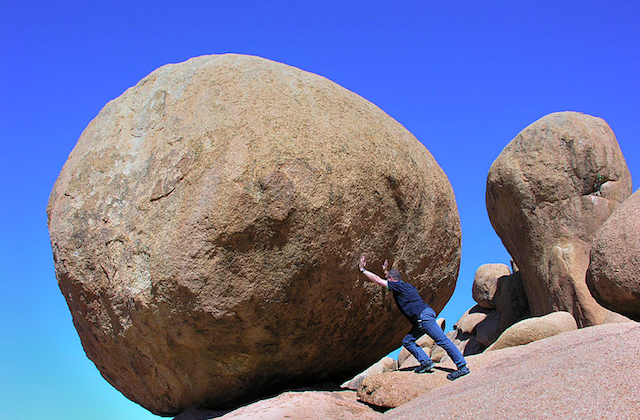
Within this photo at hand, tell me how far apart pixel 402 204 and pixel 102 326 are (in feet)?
9.61

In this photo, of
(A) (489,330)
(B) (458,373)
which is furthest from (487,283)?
(B) (458,373)

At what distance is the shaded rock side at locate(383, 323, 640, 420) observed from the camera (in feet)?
10.6

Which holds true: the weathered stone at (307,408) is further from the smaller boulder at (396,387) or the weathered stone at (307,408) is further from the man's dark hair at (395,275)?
the man's dark hair at (395,275)

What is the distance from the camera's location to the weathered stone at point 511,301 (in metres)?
13.2

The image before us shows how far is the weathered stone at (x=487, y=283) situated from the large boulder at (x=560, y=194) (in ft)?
6.09

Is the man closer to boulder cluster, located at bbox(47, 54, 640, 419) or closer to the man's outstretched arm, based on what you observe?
the man's outstretched arm

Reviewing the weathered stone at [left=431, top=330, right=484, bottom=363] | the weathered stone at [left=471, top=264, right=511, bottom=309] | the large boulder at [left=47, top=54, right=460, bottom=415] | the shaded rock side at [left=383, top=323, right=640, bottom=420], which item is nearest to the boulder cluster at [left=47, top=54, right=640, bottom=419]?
the large boulder at [left=47, top=54, right=460, bottom=415]

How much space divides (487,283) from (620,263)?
26.3 feet

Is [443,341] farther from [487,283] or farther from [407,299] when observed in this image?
[487,283]

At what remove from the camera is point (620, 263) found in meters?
6.39

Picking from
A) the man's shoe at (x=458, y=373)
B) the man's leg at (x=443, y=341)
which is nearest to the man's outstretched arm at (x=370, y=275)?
the man's leg at (x=443, y=341)

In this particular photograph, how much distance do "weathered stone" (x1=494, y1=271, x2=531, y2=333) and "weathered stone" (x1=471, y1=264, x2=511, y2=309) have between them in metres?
0.22

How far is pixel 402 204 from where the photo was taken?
17.6ft

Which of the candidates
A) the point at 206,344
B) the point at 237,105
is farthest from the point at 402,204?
the point at 206,344
